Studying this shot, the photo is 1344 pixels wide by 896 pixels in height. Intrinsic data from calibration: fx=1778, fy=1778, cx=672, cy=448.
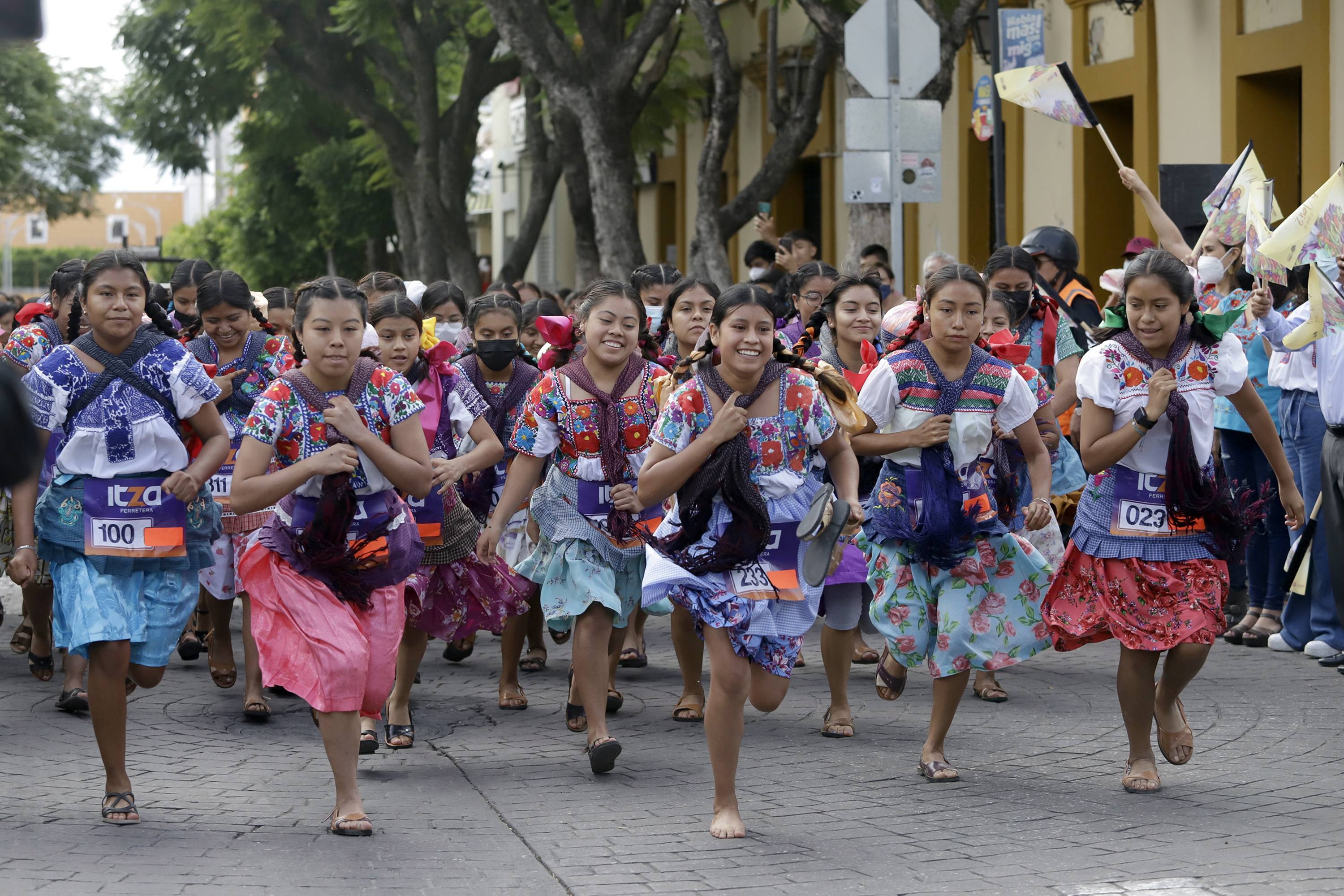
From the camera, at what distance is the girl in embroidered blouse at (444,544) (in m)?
7.59

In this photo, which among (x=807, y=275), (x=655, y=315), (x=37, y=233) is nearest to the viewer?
(x=807, y=275)

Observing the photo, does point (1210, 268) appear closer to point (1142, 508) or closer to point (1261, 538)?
point (1261, 538)

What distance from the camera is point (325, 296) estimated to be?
6.00 metres

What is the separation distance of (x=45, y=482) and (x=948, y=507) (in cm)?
484

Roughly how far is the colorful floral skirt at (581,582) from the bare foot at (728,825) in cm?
123

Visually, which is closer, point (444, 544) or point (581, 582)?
point (581, 582)

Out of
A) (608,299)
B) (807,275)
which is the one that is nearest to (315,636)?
(608,299)

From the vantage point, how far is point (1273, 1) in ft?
48.1

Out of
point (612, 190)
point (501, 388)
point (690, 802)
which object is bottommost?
point (690, 802)

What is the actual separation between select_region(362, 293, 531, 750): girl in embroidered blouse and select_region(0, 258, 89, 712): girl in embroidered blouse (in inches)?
52.7

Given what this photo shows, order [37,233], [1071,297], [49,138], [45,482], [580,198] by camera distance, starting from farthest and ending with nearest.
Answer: [37,233] → [49,138] → [580,198] → [1071,297] → [45,482]

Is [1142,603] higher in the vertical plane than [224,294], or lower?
lower

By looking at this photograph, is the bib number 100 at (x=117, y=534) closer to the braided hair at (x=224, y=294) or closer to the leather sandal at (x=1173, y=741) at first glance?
the braided hair at (x=224, y=294)

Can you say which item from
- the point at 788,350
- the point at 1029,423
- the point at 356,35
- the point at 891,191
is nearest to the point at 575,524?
the point at 788,350
